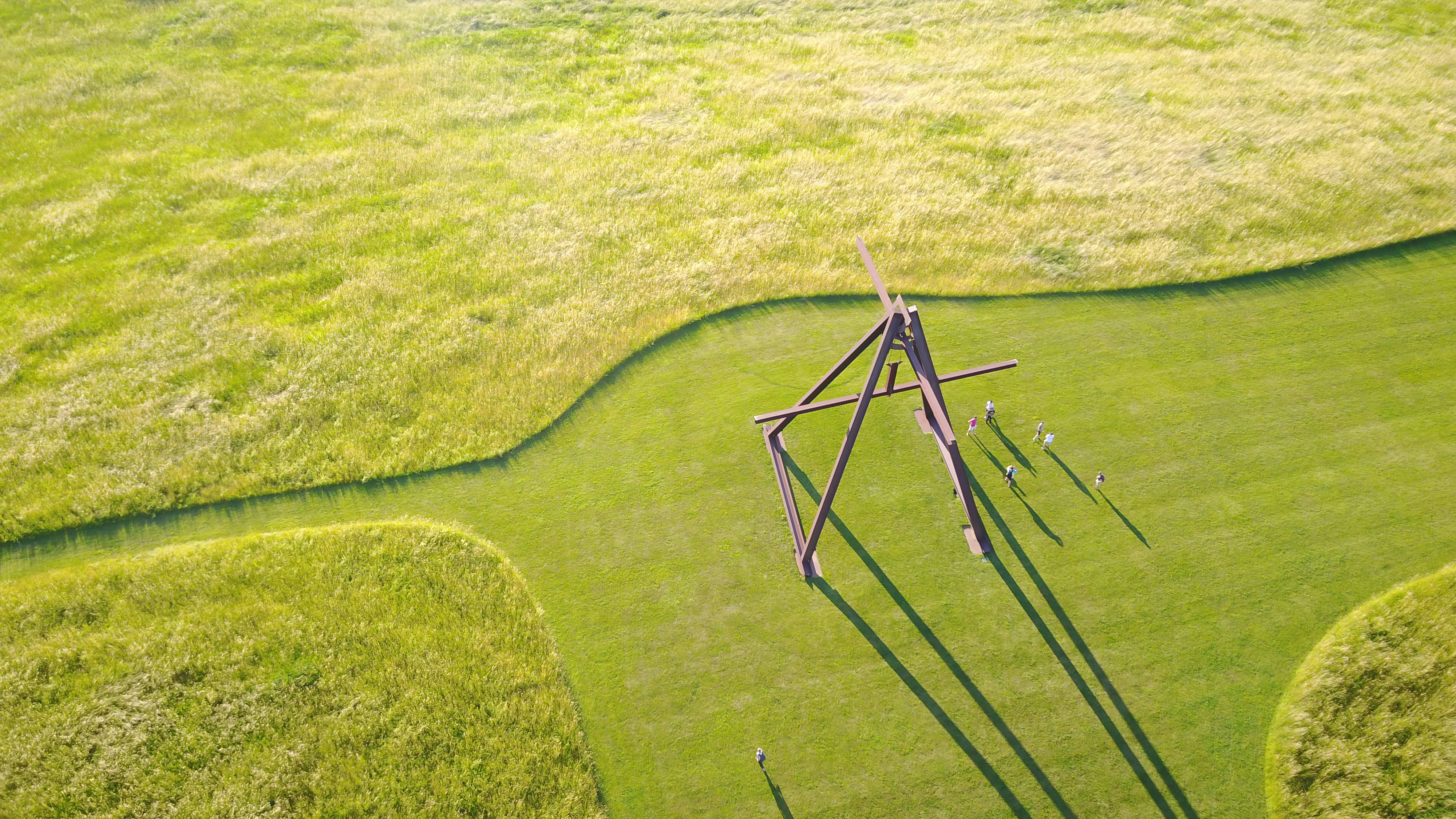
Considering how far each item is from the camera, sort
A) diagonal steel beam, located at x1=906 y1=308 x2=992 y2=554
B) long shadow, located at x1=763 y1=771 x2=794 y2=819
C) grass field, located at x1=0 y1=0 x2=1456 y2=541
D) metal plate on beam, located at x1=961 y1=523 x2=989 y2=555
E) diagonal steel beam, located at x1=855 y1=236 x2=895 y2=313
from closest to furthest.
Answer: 1. long shadow, located at x1=763 y1=771 x2=794 y2=819
2. diagonal steel beam, located at x1=906 y1=308 x2=992 y2=554
3. diagonal steel beam, located at x1=855 y1=236 x2=895 y2=313
4. metal plate on beam, located at x1=961 y1=523 x2=989 y2=555
5. grass field, located at x1=0 y1=0 x2=1456 y2=541

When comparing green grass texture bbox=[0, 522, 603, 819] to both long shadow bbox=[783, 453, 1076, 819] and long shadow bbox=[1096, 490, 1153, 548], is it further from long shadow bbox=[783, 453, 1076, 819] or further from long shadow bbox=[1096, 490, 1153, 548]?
long shadow bbox=[1096, 490, 1153, 548]

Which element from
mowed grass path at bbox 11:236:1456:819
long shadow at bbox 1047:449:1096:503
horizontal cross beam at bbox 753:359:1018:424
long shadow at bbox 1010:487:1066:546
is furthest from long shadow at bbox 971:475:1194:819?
horizontal cross beam at bbox 753:359:1018:424

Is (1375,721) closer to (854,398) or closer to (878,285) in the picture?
(854,398)

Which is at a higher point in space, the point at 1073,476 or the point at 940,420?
the point at 940,420

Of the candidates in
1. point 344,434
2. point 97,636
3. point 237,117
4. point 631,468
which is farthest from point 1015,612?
point 237,117

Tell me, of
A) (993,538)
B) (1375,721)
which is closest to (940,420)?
(993,538)

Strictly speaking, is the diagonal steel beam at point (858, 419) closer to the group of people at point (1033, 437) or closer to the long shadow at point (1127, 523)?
the group of people at point (1033, 437)
